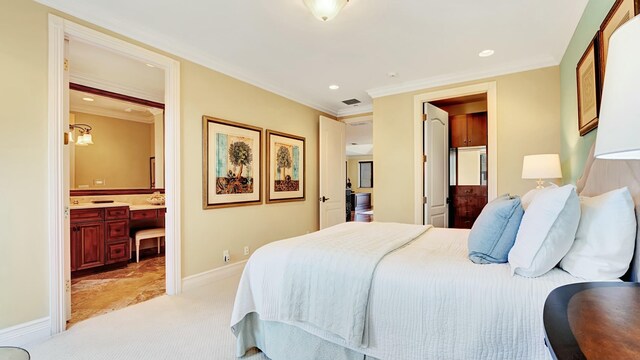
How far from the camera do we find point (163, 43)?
2.78m

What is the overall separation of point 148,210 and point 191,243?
5.70 ft

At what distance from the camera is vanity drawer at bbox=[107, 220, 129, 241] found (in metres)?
3.86

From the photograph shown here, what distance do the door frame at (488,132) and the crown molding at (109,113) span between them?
4742mm

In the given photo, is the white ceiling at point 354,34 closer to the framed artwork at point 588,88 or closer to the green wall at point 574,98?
the green wall at point 574,98

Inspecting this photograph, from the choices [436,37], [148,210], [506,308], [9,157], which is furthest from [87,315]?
[436,37]

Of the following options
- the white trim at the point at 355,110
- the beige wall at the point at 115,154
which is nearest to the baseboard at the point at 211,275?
the beige wall at the point at 115,154

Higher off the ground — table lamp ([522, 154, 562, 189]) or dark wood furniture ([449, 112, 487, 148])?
dark wood furniture ([449, 112, 487, 148])

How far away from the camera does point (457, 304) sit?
129cm

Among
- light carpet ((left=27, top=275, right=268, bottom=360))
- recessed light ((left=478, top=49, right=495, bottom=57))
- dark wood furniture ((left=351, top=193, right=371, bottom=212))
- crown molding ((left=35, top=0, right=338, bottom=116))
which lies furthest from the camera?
dark wood furniture ((left=351, top=193, right=371, bottom=212))

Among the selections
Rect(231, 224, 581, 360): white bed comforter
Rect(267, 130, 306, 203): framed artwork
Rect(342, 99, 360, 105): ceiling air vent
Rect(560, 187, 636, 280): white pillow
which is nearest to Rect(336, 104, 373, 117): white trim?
Rect(342, 99, 360, 105): ceiling air vent

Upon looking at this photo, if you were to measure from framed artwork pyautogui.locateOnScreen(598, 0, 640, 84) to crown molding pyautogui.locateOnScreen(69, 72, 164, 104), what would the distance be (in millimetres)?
4736

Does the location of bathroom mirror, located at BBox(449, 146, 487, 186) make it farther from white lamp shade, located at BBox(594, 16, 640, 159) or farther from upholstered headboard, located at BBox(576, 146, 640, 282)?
white lamp shade, located at BBox(594, 16, 640, 159)

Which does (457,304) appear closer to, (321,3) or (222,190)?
(321,3)

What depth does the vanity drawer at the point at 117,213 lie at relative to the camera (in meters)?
3.83
